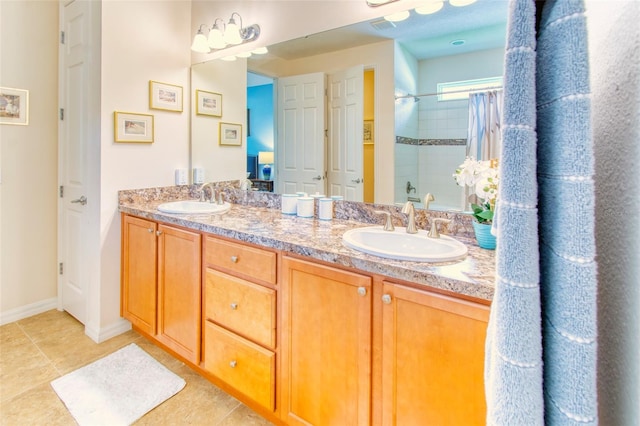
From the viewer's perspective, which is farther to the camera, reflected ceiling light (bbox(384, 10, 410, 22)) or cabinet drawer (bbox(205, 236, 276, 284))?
reflected ceiling light (bbox(384, 10, 410, 22))

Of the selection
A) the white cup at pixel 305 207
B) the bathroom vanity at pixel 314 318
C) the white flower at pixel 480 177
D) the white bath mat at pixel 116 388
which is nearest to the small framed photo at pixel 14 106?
the bathroom vanity at pixel 314 318

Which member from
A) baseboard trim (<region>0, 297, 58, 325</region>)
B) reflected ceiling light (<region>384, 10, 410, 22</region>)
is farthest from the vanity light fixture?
baseboard trim (<region>0, 297, 58, 325</region>)

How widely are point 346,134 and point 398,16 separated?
61 centimetres

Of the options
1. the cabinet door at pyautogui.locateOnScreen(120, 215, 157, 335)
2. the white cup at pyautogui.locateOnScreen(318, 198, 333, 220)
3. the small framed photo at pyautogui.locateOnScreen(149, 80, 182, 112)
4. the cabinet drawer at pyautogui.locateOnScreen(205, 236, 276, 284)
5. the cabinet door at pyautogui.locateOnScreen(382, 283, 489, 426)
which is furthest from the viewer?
the small framed photo at pyautogui.locateOnScreen(149, 80, 182, 112)

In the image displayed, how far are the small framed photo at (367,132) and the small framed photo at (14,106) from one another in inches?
95.2

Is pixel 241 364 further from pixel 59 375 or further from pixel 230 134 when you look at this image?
pixel 230 134

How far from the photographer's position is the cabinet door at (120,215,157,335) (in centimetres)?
220

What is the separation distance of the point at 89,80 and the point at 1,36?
29.6 inches

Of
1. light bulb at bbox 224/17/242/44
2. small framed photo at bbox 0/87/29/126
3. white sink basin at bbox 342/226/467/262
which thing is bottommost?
white sink basin at bbox 342/226/467/262

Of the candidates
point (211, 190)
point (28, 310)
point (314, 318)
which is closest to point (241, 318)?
point (314, 318)

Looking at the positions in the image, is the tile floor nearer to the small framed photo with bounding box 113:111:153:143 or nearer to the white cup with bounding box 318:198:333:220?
the white cup with bounding box 318:198:333:220

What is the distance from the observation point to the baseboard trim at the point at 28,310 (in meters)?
2.63

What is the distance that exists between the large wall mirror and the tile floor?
4.04 ft

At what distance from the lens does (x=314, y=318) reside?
1.38 m
